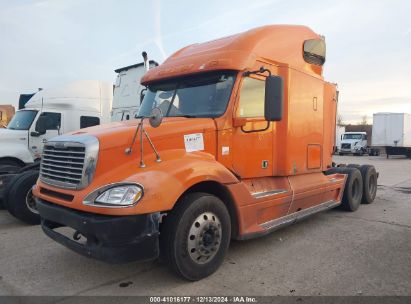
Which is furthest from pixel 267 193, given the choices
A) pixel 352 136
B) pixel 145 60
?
pixel 352 136

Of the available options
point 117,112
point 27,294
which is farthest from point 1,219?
point 117,112

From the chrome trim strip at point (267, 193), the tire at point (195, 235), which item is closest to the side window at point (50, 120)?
the chrome trim strip at point (267, 193)

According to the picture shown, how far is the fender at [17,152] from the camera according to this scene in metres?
8.47

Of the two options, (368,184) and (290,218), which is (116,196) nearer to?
(290,218)

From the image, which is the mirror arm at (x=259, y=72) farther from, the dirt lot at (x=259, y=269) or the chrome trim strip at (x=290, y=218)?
the dirt lot at (x=259, y=269)

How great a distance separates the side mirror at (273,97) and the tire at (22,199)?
4654 millimetres

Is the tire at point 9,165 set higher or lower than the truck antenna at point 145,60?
lower

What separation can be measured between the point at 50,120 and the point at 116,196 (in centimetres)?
672

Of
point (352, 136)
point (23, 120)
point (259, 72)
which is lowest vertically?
point (352, 136)

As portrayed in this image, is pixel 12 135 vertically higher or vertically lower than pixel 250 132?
lower

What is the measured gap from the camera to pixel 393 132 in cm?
3062

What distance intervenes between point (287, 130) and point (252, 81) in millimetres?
1127

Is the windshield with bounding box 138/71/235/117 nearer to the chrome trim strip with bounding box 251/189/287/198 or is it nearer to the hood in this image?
the chrome trim strip with bounding box 251/189/287/198

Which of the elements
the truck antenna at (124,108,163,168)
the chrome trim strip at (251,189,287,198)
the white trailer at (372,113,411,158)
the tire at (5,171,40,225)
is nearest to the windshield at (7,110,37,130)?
the tire at (5,171,40,225)
